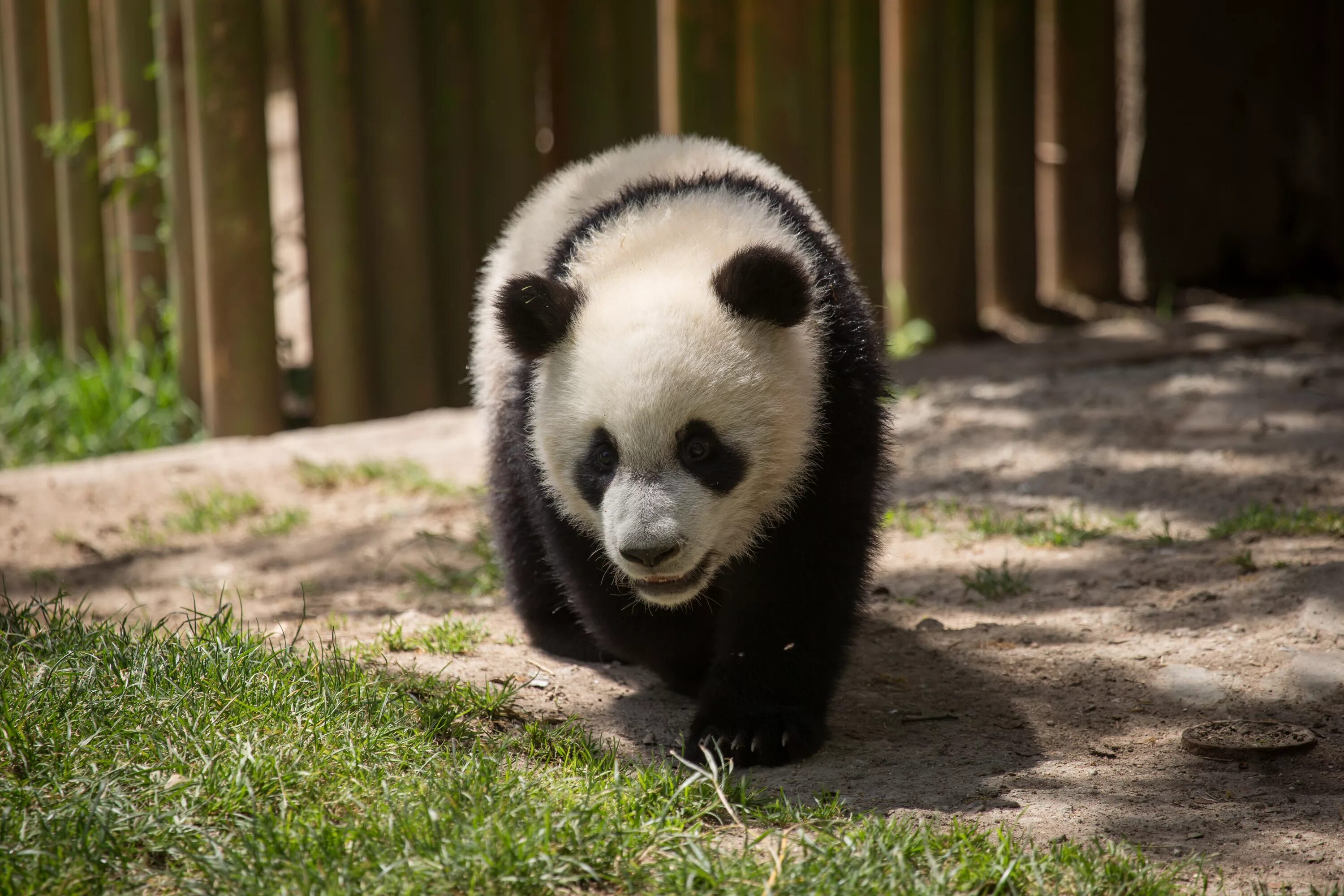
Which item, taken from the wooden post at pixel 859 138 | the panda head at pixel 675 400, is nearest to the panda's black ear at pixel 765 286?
the panda head at pixel 675 400

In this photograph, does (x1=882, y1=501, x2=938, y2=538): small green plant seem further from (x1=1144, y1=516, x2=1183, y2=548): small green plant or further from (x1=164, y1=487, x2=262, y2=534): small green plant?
(x1=164, y1=487, x2=262, y2=534): small green plant

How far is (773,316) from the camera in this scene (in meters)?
3.24

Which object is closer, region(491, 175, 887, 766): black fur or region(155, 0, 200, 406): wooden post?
region(491, 175, 887, 766): black fur

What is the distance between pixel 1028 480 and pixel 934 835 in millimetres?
2989

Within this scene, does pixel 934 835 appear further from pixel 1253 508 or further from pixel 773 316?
pixel 1253 508

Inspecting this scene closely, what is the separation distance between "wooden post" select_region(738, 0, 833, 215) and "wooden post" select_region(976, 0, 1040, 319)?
1.26 meters

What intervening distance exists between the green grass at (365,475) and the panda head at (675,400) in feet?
8.80

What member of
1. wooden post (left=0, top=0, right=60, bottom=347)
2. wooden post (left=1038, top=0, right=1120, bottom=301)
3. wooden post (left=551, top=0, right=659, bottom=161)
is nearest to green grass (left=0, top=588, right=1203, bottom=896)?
wooden post (left=551, top=0, right=659, bottom=161)

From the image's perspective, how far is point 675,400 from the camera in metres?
3.15

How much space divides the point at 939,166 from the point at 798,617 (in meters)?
5.35

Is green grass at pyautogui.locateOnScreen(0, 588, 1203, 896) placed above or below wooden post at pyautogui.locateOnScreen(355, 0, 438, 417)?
below

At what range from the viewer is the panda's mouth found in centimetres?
324

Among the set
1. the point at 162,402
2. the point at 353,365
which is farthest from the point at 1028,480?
the point at 162,402

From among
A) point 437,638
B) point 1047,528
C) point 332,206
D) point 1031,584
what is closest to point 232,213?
point 332,206
